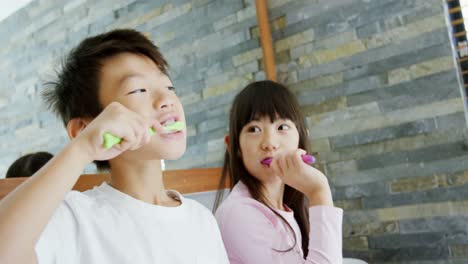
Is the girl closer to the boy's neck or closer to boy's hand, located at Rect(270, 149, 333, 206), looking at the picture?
boy's hand, located at Rect(270, 149, 333, 206)

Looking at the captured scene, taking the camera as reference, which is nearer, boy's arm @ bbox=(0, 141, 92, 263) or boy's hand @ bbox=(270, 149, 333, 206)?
boy's arm @ bbox=(0, 141, 92, 263)

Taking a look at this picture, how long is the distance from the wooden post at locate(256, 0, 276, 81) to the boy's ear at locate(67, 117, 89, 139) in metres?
→ 1.31

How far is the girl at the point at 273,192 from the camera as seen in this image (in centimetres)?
86

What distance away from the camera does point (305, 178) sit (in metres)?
0.91

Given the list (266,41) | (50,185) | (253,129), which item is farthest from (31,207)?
(266,41)

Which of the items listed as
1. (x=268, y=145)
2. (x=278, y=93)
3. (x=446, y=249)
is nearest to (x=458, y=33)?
(x=446, y=249)

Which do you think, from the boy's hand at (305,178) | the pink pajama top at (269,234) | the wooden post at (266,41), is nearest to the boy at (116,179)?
the pink pajama top at (269,234)

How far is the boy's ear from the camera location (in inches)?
28.4

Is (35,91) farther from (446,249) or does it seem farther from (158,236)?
(446,249)

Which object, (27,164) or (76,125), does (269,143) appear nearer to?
(76,125)

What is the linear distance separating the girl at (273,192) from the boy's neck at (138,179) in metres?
0.25

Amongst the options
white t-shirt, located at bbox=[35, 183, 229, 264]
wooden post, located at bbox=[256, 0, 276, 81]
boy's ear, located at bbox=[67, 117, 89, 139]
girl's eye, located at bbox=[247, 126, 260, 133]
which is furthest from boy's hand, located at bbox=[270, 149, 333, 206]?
wooden post, located at bbox=[256, 0, 276, 81]

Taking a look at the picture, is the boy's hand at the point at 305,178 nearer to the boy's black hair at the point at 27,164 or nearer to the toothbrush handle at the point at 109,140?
the toothbrush handle at the point at 109,140

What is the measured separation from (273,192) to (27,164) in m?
0.66
